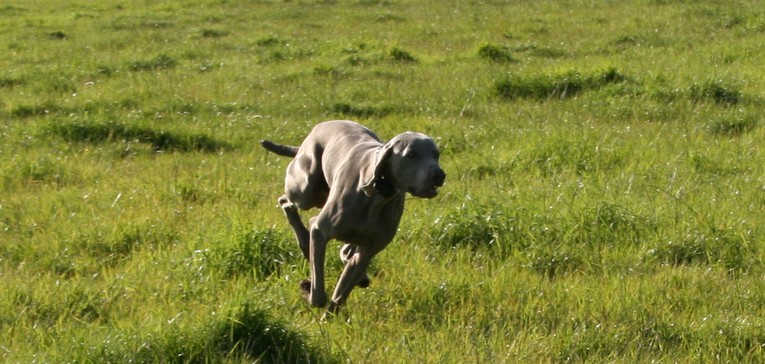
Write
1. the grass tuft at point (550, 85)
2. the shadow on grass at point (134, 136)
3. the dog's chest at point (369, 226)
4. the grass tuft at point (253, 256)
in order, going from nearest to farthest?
1. the dog's chest at point (369, 226)
2. the grass tuft at point (253, 256)
3. the shadow on grass at point (134, 136)
4. the grass tuft at point (550, 85)

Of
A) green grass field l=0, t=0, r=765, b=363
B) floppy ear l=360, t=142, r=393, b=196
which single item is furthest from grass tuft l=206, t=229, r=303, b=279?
floppy ear l=360, t=142, r=393, b=196

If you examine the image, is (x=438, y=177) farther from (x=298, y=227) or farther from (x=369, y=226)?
(x=298, y=227)

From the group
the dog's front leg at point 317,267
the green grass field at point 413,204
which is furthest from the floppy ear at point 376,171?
the green grass field at point 413,204

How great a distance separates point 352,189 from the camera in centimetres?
523

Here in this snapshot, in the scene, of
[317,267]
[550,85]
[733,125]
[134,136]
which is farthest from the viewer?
[550,85]

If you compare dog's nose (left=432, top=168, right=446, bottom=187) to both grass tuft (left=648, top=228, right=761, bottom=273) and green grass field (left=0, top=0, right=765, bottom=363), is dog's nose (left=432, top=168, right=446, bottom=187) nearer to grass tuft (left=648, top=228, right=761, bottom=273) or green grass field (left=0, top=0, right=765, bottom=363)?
green grass field (left=0, top=0, right=765, bottom=363)

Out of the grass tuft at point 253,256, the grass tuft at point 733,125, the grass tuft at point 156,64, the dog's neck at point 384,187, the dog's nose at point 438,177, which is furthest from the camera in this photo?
the grass tuft at point 156,64

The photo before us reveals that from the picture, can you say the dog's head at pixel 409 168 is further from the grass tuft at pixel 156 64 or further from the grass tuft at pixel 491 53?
the grass tuft at pixel 491 53

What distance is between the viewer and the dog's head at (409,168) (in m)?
4.71

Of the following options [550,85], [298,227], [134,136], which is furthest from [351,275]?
[550,85]

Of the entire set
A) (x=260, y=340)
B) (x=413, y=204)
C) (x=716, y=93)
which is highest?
(x=260, y=340)

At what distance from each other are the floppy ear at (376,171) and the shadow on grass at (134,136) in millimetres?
5388

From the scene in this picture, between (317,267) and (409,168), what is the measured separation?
888mm

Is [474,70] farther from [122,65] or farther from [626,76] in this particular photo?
[122,65]
